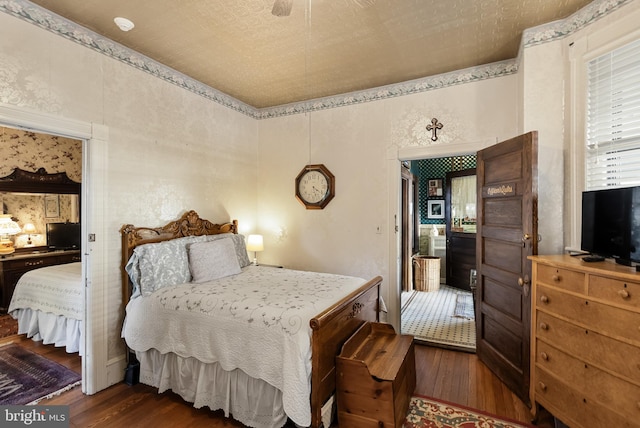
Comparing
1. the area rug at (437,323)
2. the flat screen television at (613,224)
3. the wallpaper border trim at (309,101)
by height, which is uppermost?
the wallpaper border trim at (309,101)

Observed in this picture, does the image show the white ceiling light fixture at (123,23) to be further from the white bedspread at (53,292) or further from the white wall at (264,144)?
the white bedspread at (53,292)

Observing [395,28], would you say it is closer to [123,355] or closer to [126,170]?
[126,170]

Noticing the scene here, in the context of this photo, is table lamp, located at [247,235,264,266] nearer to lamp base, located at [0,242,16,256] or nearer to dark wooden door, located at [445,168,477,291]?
lamp base, located at [0,242,16,256]

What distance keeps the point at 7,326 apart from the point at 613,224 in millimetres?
6111

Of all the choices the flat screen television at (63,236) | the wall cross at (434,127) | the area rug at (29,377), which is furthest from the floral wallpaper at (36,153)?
the wall cross at (434,127)

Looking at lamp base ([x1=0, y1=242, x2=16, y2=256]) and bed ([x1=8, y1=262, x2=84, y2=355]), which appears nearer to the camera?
bed ([x1=8, y1=262, x2=84, y2=355])

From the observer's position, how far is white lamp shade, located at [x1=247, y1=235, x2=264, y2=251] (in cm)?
411

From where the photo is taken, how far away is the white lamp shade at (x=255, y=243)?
13.5 feet

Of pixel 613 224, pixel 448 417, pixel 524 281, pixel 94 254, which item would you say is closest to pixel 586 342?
pixel 524 281

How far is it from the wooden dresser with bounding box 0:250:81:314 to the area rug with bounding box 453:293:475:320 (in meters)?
5.95

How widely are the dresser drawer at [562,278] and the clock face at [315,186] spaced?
7.83 feet

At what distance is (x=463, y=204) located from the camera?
Answer: 5.76 m

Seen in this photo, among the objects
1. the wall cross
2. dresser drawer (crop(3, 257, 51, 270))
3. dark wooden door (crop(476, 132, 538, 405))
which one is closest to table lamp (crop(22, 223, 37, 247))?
dresser drawer (crop(3, 257, 51, 270))

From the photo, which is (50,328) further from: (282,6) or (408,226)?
(408,226)
